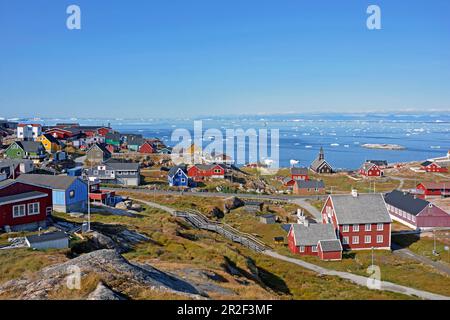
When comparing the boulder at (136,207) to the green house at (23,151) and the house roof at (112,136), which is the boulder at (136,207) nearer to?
the green house at (23,151)

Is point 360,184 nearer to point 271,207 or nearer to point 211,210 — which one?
point 271,207

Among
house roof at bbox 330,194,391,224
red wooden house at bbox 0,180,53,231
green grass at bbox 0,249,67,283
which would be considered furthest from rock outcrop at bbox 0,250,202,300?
house roof at bbox 330,194,391,224

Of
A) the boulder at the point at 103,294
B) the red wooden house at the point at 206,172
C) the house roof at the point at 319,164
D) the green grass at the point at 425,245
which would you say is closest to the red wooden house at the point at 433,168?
the house roof at the point at 319,164

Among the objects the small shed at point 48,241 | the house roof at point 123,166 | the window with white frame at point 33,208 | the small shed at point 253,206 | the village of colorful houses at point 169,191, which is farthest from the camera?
the house roof at point 123,166

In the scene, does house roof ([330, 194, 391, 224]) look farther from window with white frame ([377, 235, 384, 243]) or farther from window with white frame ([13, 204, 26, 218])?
window with white frame ([13, 204, 26, 218])

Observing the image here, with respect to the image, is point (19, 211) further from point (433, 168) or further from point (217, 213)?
point (433, 168)
